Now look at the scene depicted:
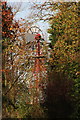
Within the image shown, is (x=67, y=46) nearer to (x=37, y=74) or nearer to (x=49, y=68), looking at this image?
(x=49, y=68)

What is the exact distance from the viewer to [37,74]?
6273 mm

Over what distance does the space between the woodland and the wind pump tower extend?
80mm

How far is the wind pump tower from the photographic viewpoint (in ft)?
19.0

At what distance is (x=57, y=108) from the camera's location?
5039mm

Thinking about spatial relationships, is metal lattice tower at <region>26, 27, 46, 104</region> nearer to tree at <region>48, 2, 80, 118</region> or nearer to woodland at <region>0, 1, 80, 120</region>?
woodland at <region>0, 1, 80, 120</region>

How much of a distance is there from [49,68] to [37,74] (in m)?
0.36

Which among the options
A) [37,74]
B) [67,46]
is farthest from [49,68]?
[67,46]

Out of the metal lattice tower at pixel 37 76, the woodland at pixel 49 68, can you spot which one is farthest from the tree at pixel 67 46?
the metal lattice tower at pixel 37 76

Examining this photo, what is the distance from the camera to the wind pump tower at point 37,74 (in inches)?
228

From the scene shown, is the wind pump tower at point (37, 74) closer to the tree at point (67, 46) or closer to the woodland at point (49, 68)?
the woodland at point (49, 68)

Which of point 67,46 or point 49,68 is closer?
point 67,46

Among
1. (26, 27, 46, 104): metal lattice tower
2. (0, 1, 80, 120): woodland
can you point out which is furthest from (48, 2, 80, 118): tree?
(26, 27, 46, 104): metal lattice tower

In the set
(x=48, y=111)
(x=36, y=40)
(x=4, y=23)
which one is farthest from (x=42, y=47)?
(x=48, y=111)

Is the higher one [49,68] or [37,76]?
[49,68]
